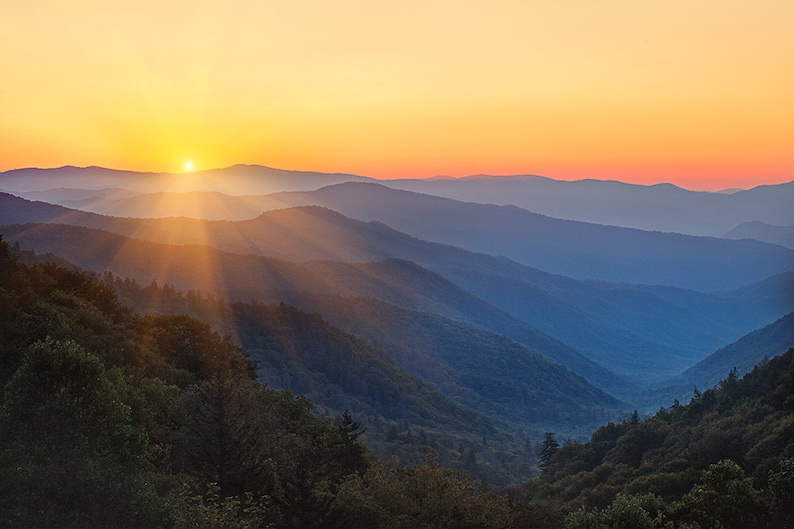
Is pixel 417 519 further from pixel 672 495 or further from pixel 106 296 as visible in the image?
pixel 106 296

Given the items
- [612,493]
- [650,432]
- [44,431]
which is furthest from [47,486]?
[650,432]

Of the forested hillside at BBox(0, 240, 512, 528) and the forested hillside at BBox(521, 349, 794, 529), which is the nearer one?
the forested hillside at BBox(0, 240, 512, 528)

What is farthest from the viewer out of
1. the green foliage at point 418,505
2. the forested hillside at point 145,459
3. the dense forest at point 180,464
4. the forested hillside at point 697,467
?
the green foliage at point 418,505

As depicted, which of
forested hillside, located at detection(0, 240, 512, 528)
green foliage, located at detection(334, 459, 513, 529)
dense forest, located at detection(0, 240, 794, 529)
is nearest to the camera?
forested hillside, located at detection(0, 240, 512, 528)

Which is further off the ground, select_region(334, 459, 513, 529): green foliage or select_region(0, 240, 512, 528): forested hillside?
select_region(0, 240, 512, 528): forested hillside

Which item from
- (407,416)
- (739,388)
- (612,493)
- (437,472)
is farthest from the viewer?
(407,416)

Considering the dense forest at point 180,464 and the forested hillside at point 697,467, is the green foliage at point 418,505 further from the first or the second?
the forested hillside at point 697,467

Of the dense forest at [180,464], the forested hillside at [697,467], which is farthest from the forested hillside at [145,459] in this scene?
the forested hillside at [697,467]

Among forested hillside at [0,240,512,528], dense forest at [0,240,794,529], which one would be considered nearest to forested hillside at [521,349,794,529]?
dense forest at [0,240,794,529]

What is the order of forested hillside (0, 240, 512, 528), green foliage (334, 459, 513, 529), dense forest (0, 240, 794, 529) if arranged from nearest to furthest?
forested hillside (0, 240, 512, 528), dense forest (0, 240, 794, 529), green foliage (334, 459, 513, 529)

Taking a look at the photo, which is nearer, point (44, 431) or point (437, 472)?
point (44, 431)

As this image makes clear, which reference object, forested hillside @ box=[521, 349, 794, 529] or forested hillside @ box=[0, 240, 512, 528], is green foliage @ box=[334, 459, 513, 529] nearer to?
forested hillside @ box=[0, 240, 512, 528]
